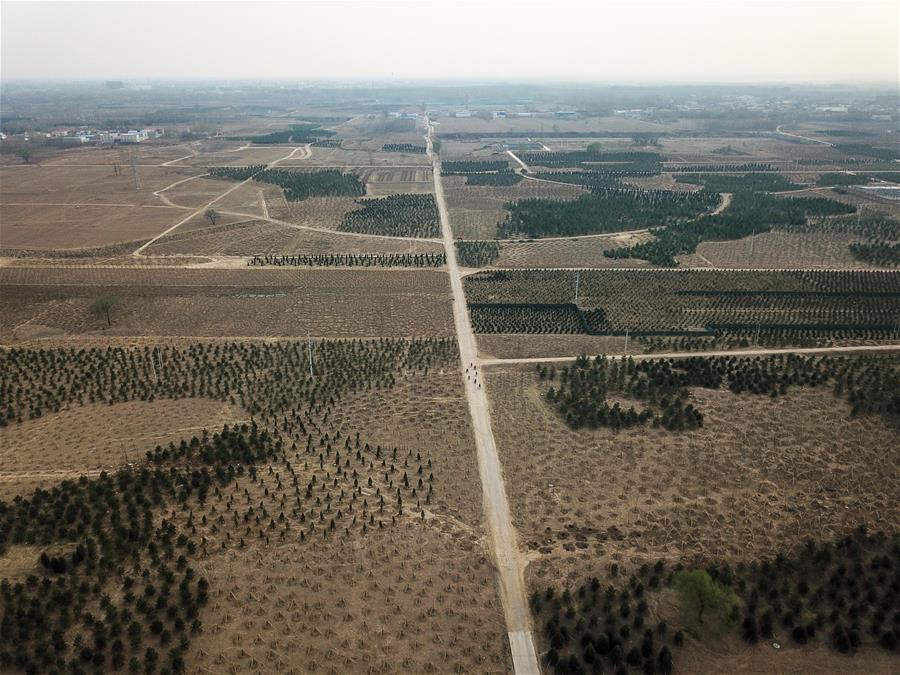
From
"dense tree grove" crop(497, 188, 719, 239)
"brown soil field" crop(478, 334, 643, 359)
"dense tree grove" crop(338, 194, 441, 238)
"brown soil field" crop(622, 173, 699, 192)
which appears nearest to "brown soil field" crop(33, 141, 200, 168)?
"dense tree grove" crop(338, 194, 441, 238)

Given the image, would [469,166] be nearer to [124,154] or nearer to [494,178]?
[494,178]

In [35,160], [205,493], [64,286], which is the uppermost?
[35,160]

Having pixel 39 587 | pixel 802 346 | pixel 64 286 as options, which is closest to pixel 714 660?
pixel 39 587

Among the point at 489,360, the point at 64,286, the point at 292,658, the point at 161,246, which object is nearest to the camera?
the point at 292,658

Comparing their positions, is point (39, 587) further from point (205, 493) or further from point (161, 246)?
point (161, 246)

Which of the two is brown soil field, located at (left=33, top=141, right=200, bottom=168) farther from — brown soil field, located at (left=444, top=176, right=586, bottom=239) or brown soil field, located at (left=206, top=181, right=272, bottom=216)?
brown soil field, located at (left=444, top=176, right=586, bottom=239)

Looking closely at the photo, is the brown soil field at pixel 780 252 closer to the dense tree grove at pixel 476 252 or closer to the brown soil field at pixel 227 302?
the dense tree grove at pixel 476 252

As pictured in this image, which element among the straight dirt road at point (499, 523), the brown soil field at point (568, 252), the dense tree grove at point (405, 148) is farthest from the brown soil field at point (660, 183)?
the straight dirt road at point (499, 523)

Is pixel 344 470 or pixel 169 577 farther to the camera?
pixel 344 470

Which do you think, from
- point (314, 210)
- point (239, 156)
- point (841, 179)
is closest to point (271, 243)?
point (314, 210)
